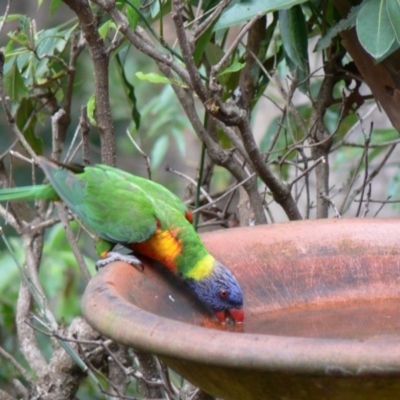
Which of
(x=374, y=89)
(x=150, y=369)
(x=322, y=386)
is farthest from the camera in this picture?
(x=374, y=89)

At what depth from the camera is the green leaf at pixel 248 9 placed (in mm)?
1857

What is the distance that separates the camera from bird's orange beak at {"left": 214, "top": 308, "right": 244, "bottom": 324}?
1.61 metres

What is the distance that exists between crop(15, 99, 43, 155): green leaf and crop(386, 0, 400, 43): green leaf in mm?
1241

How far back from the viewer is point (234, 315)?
1616mm

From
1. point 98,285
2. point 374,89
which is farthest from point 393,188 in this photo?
point 98,285

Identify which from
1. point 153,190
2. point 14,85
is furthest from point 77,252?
point 14,85

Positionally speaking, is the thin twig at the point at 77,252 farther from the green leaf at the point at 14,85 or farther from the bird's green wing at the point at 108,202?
the green leaf at the point at 14,85

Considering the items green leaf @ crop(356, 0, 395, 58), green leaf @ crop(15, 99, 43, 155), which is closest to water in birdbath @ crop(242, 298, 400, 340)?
green leaf @ crop(356, 0, 395, 58)

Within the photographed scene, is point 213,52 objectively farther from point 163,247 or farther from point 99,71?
point 163,247

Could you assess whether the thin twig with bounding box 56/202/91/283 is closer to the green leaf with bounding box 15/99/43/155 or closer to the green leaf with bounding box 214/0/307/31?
the green leaf with bounding box 15/99/43/155

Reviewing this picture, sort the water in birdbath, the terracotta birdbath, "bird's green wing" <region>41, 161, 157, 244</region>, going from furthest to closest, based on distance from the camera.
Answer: "bird's green wing" <region>41, 161, 157, 244</region>
the water in birdbath
the terracotta birdbath

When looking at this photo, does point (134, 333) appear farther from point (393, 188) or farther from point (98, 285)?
point (393, 188)

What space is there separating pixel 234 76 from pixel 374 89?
0.47m

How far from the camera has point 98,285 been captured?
1.33 meters
